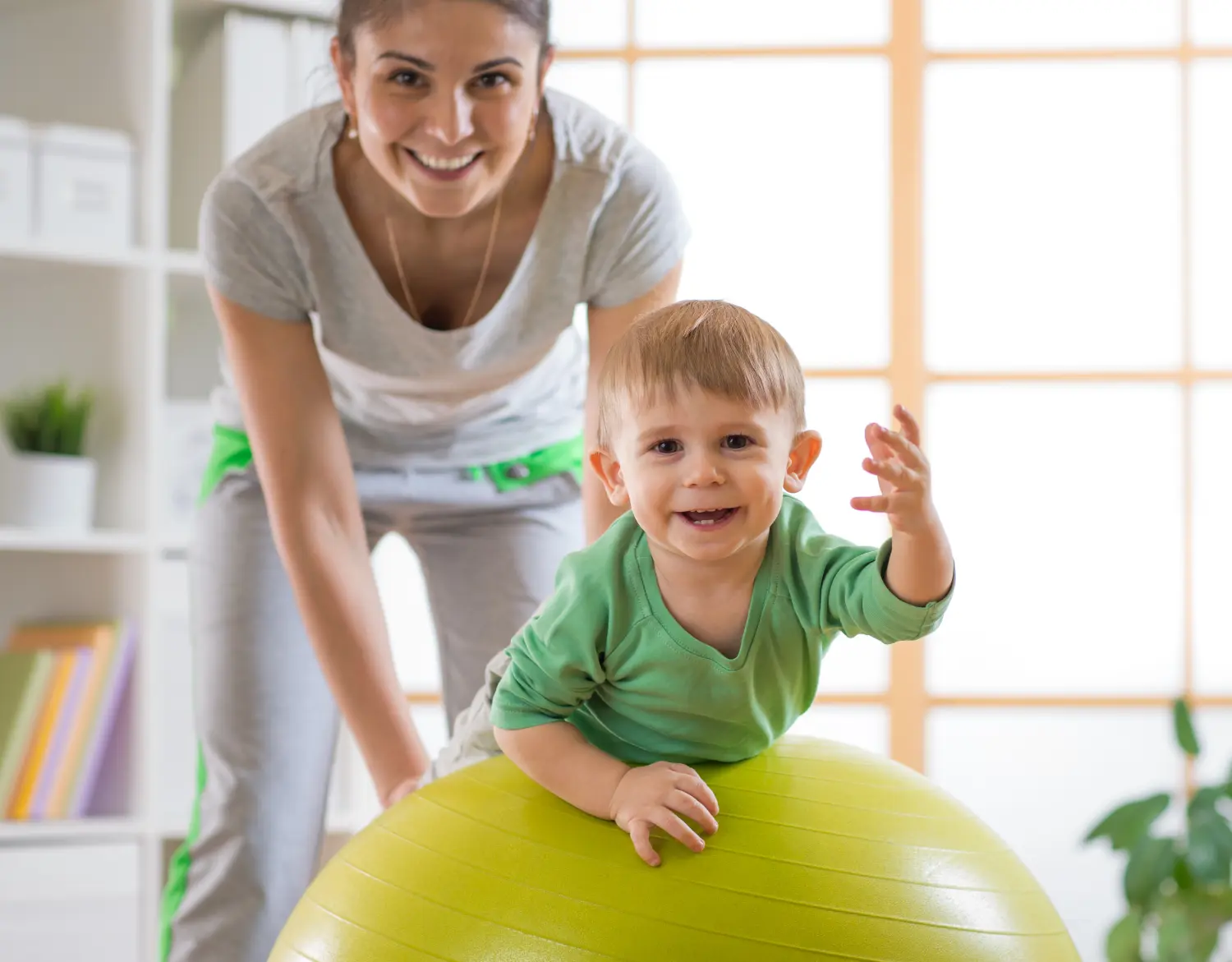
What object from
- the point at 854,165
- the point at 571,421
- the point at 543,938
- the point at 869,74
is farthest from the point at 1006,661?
the point at 543,938

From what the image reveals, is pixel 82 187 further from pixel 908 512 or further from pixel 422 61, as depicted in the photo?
pixel 908 512

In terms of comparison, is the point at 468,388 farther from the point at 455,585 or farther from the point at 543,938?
the point at 543,938

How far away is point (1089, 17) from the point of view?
302 centimetres

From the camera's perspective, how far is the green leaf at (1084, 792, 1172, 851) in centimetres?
252

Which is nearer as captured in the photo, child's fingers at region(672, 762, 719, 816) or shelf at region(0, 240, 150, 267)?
child's fingers at region(672, 762, 719, 816)

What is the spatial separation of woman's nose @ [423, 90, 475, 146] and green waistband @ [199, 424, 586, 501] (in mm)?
529

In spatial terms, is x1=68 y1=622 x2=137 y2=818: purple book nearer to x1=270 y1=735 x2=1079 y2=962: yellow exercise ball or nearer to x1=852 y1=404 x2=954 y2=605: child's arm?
x1=270 y1=735 x2=1079 y2=962: yellow exercise ball

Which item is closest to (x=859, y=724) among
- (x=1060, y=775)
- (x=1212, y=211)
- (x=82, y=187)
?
(x=1060, y=775)

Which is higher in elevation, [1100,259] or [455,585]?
[1100,259]

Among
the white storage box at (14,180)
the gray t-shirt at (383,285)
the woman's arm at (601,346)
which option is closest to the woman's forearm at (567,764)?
the woman's arm at (601,346)

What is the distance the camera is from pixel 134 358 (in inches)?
96.7

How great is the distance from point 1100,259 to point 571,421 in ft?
5.73

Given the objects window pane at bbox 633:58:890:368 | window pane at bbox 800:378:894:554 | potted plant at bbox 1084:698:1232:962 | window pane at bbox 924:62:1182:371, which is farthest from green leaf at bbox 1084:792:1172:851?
window pane at bbox 633:58:890:368

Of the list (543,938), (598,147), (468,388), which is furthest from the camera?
(468,388)
